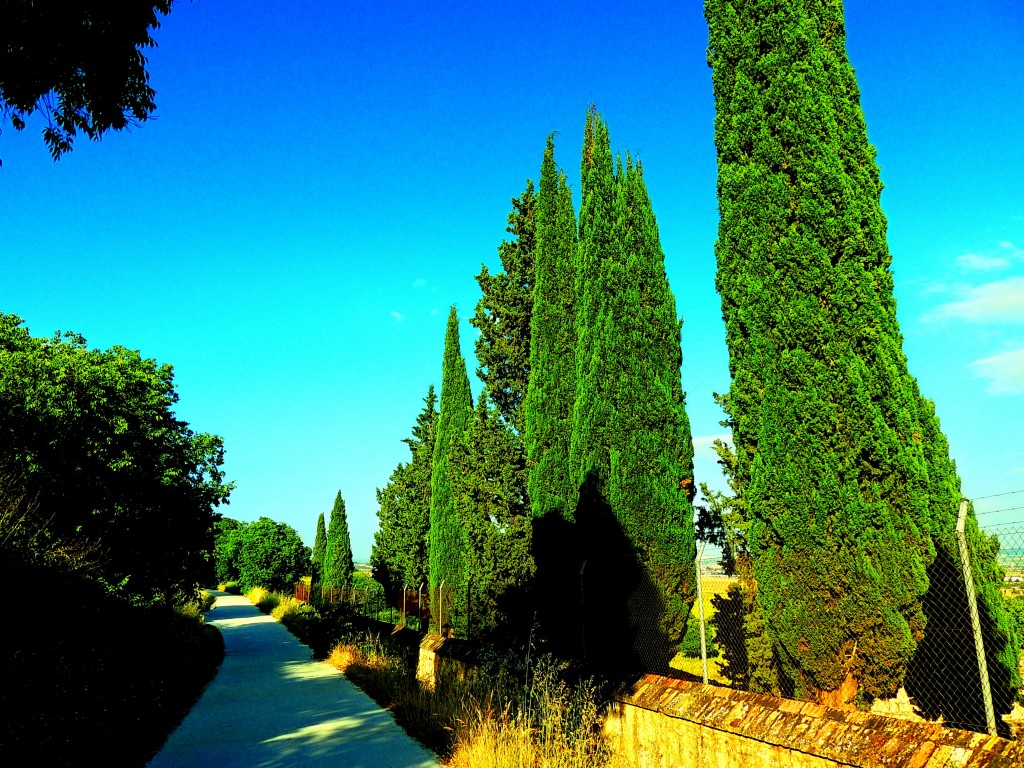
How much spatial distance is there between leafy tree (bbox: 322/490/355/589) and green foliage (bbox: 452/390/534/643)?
26973 millimetres

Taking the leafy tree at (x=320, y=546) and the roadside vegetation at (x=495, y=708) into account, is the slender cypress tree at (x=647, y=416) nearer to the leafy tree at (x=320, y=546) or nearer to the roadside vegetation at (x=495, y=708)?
the roadside vegetation at (x=495, y=708)

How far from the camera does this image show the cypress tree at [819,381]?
5488mm

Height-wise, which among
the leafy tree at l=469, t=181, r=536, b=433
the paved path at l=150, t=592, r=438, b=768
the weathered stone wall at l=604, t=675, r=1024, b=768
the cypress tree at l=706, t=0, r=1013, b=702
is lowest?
the paved path at l=150, t=592, r=438, b=768

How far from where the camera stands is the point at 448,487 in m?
22.7

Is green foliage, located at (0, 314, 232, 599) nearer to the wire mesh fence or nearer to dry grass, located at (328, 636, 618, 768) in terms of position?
dry grass, located at (328, 636, 618, 768)

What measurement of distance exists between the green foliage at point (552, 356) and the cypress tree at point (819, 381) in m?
7.18

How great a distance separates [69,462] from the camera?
14.0 meters

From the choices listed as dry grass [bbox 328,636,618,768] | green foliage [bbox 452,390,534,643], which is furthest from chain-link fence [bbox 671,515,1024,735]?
green foliage [bbox 452,390,534,643]

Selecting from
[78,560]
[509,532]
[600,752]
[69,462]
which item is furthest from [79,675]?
[509,532]

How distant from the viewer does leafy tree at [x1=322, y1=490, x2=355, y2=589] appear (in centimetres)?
4112

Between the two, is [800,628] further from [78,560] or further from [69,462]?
[69,462]

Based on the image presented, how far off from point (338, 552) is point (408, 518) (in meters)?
14.0

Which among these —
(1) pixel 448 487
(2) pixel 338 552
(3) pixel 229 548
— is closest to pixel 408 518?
(1) pixel 448 487

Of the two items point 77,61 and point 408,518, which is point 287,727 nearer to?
point 77,61
